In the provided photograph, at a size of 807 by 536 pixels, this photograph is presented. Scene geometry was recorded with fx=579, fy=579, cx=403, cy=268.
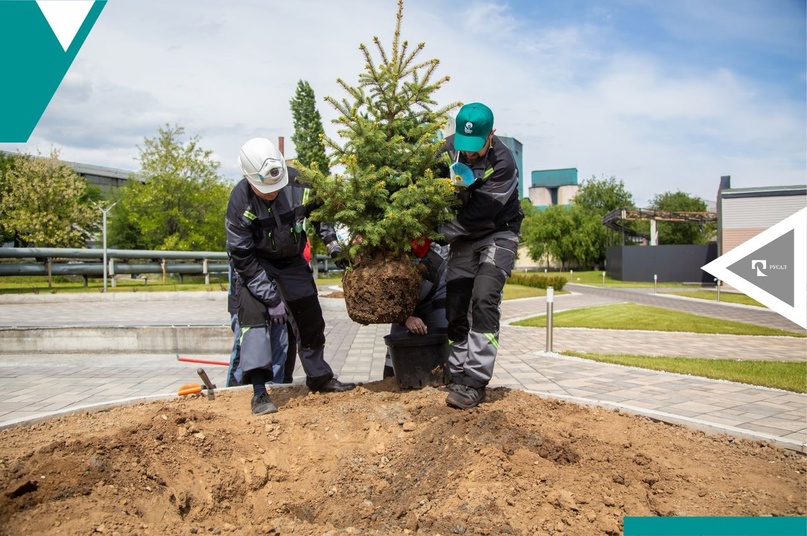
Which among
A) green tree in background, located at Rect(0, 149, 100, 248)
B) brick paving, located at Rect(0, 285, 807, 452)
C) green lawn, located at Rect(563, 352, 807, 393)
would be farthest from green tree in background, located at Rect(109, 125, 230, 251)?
green lawn, located at Rect(563, 352, 807, 393)

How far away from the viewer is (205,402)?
430 centimetres

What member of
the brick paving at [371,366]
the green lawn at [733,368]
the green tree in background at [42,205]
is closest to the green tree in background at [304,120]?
the green tree in background at [42,205]

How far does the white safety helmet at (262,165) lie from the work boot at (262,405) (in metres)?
1.45

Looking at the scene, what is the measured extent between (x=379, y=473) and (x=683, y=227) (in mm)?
67589

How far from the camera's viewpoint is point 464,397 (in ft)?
12.5

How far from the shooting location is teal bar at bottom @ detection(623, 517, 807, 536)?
100 inches

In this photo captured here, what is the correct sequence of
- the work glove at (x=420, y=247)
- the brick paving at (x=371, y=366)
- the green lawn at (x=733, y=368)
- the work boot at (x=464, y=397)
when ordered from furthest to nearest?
the green lawn at (x=733, y=368), the brick paving at (x=371, y=366), the work glove at (x=420, y=247), the work boot at (x=464, y=397)

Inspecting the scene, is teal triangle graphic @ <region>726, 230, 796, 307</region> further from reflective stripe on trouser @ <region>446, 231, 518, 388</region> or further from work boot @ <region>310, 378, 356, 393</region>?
work boot @ <region>310, 378, 356, 393</region>

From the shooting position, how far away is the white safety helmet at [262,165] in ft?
13.2

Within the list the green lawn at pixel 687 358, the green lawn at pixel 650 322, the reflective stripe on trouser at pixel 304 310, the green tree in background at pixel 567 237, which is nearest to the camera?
the reflective stripe on trouser at pixel 304 310

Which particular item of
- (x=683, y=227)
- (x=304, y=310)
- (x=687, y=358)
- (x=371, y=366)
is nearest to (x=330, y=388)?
(x=304, y=310)

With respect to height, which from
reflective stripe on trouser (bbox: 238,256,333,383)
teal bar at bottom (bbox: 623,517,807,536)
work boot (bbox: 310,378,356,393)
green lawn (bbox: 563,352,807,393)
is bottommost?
green lawn (bbox: 563,352,807,393)

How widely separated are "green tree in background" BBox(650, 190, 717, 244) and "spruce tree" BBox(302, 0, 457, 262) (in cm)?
5760

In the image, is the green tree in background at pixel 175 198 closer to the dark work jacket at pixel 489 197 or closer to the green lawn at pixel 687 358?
the green lawn at pixel 687 358
